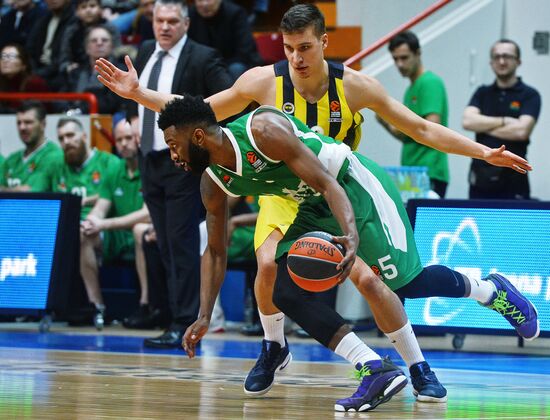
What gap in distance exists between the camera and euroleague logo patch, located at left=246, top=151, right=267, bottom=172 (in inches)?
206

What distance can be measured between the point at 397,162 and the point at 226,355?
12.1ft

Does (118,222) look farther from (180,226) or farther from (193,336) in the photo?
(193,336)

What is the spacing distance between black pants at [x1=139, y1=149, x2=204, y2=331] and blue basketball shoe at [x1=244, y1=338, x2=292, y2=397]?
257cm

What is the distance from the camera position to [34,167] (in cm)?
1105

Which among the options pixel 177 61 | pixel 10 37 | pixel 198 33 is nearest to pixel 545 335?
pixel 177 61

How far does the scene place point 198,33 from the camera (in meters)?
11.8

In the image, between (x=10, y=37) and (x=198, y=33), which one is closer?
(x=198, y=33)

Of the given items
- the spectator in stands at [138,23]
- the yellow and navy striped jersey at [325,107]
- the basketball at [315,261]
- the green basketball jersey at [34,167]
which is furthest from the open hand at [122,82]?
the spectator in stands at [138,23]

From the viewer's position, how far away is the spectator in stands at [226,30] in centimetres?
1177

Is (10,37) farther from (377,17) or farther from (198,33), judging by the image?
(377,17)

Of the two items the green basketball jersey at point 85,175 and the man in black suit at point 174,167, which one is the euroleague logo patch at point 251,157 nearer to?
the man in black suit at point 174,167

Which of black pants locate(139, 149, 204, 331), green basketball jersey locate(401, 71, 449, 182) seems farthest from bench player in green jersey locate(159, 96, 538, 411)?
green basketball jersey locate(401, 71, 449, 182)

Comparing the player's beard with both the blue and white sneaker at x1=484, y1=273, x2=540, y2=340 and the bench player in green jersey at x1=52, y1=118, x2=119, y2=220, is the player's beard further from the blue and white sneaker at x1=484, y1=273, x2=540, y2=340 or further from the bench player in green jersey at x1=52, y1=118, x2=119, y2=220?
the bench player in green jersey at x1=52, y1=118, x2=119, y2=220

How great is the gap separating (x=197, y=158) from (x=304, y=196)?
0.58 meters
